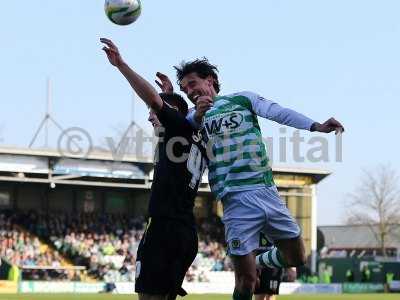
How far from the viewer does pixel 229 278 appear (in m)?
40.0

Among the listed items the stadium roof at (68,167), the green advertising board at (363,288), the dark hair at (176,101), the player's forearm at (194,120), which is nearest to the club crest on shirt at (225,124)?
the player's forearm at (194,120)

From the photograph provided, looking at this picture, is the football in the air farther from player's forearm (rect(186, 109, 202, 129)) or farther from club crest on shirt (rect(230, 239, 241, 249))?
club crest on shirt (rect(230, 239, 241, 249))

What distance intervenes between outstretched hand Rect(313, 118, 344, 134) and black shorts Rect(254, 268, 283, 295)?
18.8ft

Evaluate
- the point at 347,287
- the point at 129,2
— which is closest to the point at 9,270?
the point at 347,287

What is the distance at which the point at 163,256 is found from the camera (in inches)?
255

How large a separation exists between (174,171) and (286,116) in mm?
1335

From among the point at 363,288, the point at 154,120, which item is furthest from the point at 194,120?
the point at 363,288

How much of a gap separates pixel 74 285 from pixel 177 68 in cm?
2710

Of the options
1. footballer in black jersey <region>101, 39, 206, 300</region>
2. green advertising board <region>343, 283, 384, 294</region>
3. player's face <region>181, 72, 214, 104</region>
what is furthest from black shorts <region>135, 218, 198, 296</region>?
green advertising board <region>343, 283, 384, 294</region>

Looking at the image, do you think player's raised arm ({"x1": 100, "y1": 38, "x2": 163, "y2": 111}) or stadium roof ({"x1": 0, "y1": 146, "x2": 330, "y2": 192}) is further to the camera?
stadium roof ({"x1": 0, "y1": 146, "x2": 330, "y2": 192})

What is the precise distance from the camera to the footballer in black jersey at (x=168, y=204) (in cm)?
641

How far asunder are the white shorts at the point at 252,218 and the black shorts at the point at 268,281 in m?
4.75

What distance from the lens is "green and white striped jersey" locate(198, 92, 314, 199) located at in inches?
310

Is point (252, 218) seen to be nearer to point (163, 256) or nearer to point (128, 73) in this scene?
point (163, 256)
